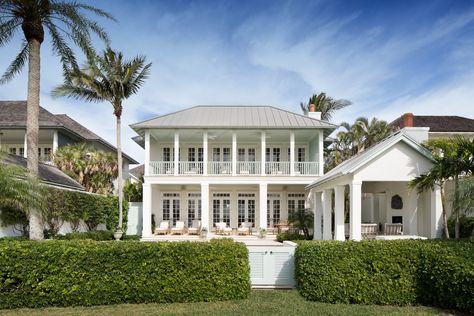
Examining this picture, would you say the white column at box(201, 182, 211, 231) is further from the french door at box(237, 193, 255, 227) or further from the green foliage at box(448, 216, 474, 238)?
the green foliage at box(448, 216, 474, 238)

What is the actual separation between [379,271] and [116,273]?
219 inches

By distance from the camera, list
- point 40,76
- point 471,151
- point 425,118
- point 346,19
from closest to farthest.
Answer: point 471,151 < point 40,76 < point 346,19 < point 425,118

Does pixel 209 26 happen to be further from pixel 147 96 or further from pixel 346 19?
pixel 147 96

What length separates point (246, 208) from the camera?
23906 millimetres

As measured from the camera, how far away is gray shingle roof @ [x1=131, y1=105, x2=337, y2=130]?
70.0 feet

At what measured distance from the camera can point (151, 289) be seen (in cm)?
760

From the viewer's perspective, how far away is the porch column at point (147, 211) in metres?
21.1

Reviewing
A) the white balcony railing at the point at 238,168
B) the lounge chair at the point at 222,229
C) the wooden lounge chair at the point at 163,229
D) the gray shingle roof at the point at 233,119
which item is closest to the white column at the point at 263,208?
the white balcony railing at the point at 238,168

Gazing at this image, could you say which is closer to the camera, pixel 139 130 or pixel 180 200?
pixel 139 130

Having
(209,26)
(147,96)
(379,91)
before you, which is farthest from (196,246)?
(379,91)

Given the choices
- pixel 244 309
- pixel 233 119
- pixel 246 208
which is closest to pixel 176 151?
pixel 233 119

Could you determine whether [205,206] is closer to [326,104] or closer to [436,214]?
[436,214]

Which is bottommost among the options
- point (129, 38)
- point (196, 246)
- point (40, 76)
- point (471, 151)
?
point (196, 246)

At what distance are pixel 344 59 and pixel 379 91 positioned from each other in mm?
6085
